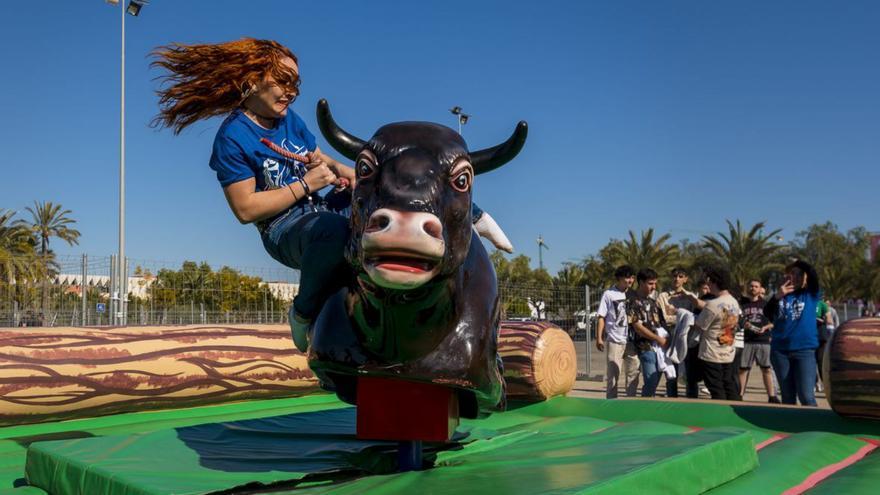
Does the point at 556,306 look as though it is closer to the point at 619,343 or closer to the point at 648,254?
the point at 619,343

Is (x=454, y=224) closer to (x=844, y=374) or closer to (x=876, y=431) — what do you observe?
(x=844, y=374)

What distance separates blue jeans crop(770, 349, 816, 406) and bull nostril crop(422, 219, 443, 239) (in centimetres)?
431

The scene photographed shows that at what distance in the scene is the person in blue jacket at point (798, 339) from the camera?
17.3ft

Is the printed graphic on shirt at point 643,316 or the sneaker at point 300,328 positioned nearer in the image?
the sneaker at point 300,328

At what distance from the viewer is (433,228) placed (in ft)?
5.88

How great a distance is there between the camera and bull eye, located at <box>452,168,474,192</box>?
6.43 ft

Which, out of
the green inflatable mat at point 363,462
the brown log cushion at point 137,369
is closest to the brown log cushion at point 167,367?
the brown log cushion at point 137,369

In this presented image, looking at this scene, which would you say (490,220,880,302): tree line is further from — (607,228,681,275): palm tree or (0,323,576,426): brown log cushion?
(0,323,576,426): brown log cushion

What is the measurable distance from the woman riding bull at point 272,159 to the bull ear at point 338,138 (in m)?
0.20

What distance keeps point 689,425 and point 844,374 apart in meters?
0.88

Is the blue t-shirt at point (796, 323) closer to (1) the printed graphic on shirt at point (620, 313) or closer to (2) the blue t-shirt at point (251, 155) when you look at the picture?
(1) the printed graphic on shirt at point (620, 313)

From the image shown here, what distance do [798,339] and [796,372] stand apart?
0.28 m

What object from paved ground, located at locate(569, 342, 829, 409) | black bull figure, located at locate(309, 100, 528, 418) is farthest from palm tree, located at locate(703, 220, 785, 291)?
black bull figure, located at locate(309, 100, 528, 418)

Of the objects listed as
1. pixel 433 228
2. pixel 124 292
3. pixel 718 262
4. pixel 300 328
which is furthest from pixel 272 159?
pixel 718 262
